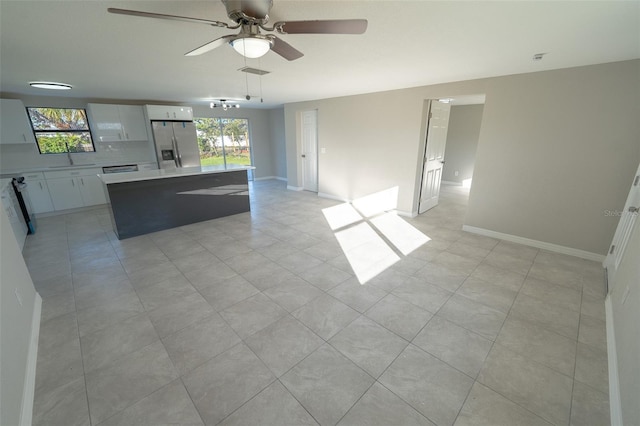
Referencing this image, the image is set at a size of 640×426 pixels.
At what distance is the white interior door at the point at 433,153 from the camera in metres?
4.59

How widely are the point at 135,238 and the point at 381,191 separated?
4.48m

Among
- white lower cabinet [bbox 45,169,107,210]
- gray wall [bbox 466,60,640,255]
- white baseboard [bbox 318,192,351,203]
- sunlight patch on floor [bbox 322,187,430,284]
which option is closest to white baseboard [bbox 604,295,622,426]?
gray wall [bbox 466,60,640,255]

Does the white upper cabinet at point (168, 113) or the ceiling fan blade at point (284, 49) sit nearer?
the ceiling fan blade at point (284, 49)

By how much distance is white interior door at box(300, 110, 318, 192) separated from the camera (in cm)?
644

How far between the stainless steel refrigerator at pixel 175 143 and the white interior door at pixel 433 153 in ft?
18.1

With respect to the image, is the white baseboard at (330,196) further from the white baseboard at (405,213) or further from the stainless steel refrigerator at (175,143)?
the stainless steel refrigerator at (175,143)

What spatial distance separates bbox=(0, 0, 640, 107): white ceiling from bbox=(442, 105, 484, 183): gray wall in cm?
395

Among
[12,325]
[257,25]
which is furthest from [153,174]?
[257,25]

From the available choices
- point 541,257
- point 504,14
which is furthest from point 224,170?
point 541,257

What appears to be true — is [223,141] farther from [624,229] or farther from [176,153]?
[624,229]

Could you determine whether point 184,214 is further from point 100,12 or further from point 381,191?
point 381,191

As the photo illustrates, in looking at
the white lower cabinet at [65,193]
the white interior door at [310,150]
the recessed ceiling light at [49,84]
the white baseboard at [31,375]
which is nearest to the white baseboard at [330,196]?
the white interior door at [310,150]

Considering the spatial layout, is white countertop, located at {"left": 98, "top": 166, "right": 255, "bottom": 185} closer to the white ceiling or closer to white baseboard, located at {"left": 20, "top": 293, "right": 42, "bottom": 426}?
the white ceiling

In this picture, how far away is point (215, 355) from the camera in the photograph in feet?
6.13
